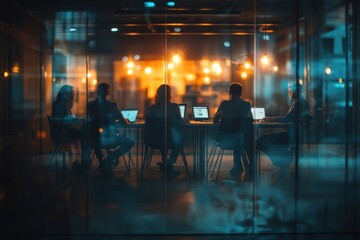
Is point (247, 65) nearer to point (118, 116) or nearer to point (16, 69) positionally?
point (118, 116)

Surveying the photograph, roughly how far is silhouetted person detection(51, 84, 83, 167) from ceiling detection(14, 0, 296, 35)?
81 centimetres

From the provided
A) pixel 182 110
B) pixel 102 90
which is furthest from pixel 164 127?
pixel 102 90

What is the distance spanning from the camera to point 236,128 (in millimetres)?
7508

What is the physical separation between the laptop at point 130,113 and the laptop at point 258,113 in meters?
1.43

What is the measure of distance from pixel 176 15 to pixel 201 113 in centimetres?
125

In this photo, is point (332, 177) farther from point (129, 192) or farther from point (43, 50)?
point (43, 50)

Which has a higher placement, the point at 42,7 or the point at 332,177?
the point at 42,7

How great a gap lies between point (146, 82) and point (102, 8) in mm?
1023

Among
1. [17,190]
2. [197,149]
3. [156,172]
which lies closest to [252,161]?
[197,149]

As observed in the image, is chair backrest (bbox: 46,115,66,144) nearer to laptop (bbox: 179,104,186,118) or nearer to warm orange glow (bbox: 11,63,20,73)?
warm orange glow (bbox: 11,63,20,73)

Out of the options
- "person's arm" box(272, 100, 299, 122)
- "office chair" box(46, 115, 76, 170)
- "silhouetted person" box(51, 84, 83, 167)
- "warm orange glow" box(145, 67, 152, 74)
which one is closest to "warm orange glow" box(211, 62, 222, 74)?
"warm orange glow" box(145, 67, 152, 74)

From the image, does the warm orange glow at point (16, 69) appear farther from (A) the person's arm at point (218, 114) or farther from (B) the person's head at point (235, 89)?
(B) the person's head at point (235, 89)

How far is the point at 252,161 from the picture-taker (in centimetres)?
751

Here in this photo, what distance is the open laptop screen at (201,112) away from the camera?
23.5ft
